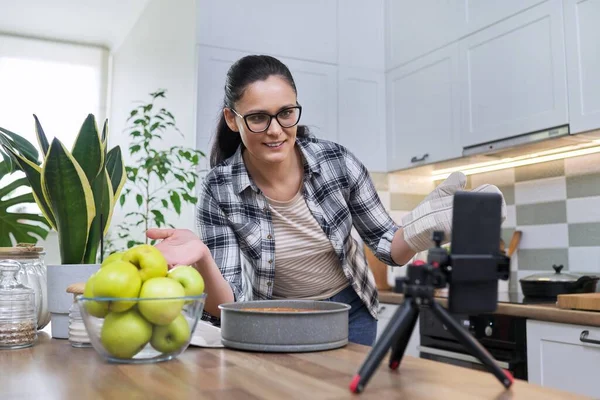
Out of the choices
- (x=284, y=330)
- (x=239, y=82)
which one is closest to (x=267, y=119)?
(x=239, y=82)

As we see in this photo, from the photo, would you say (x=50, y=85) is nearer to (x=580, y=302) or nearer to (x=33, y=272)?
(x=33, y=272)

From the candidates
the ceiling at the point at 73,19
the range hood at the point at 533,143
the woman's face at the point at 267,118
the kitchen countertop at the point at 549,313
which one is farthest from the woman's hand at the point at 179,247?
the ceiling at the point at 73,19

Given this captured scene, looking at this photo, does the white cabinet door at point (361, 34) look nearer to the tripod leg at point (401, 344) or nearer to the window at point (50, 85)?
the tripod leg at point (401, 344)

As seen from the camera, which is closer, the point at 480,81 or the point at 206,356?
the point at 206,356

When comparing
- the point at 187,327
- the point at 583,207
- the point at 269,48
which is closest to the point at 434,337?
the point at 583,207

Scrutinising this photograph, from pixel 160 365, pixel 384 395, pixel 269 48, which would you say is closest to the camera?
pixel 384 395

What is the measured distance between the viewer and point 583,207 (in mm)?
2594

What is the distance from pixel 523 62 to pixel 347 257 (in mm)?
1488

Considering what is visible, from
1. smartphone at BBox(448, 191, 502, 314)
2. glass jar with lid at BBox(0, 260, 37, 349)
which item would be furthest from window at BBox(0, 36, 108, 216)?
smartphone at BBox(448, 191, 502, 314)

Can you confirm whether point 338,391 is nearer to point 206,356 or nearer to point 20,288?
point 206,356

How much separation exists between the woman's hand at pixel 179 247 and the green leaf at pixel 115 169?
257mm

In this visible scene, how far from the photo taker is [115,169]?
1.31 meters

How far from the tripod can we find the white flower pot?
63cm

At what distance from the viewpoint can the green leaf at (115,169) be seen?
1304 millimetres
